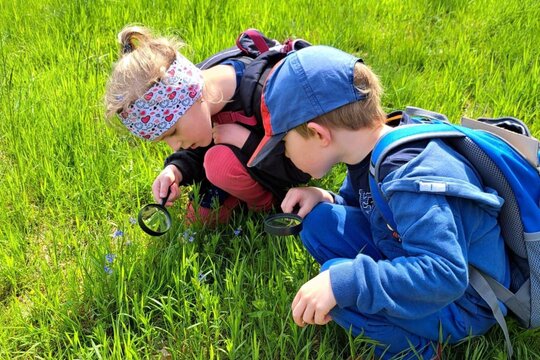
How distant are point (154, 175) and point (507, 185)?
5.84ft

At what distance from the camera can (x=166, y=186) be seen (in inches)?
102

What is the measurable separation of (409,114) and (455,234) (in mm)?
531

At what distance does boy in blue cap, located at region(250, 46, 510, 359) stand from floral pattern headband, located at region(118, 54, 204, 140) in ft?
1.70

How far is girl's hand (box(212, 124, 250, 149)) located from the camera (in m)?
2.56

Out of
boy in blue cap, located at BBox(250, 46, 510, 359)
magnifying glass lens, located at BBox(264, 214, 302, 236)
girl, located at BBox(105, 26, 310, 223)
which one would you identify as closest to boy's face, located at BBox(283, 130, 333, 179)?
boy in blue cap, located at BBox(250, 46, 510, 359)

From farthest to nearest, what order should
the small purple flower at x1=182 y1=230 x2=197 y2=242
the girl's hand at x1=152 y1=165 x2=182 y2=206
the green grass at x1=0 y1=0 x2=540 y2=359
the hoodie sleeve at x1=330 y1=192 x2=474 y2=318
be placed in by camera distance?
the girl's hand at x1=152 y1=165 x2=182 y2=206, the small purple flower at x1=182 y1=230 x2=197 y2=242, the green grass at x1=0 y1=0 x2=540 y2=359, the hoodie sleeve at x1=330 y1=192 x2=474 y2=318

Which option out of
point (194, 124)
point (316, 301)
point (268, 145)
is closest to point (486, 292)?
point (316, 301)

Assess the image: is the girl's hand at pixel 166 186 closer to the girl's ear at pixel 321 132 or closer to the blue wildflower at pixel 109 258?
the blue wildflower at pixel 109 258

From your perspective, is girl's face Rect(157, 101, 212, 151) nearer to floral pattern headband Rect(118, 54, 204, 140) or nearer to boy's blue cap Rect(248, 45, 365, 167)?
floral pattern headband Rect(118, 54, 204, 140)

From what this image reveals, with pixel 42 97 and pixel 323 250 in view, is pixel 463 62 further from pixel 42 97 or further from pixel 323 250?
pixel 42 97

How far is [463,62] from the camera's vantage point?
3438mm

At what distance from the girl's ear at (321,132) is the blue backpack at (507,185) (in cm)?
16

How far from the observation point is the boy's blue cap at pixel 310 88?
5.85ft

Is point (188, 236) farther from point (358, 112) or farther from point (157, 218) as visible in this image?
point (358, 112)
